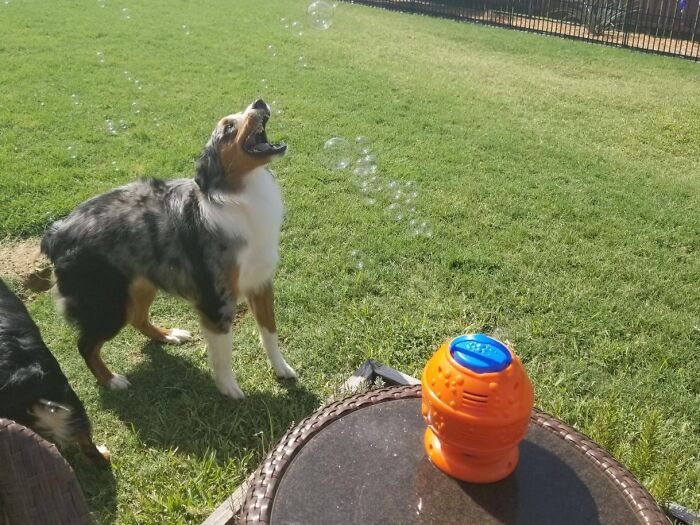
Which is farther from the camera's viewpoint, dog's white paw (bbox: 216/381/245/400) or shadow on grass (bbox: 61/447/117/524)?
dog's white paw (bbox: 216/381/245/400)

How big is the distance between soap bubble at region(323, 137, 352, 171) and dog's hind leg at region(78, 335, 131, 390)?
12.1ft

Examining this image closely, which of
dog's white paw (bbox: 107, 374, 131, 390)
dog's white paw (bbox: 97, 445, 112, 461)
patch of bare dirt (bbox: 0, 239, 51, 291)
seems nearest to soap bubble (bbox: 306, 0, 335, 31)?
patch of bare dirt (bbox: 0, 239, 51, 291)

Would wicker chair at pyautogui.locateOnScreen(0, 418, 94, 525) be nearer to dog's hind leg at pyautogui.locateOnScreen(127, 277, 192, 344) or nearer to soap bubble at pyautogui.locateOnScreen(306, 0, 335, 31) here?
dog's hind leg at pyautogui.locateOnScreen(127, 277, 192, 344)

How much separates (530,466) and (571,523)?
0.27 metres

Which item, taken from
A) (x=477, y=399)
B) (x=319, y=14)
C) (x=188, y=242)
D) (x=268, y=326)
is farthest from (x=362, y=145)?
(x=477, y=399)

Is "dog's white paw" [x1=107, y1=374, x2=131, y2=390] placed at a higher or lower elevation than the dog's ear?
lower

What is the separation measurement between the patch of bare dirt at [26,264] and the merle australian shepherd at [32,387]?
4.64 ft

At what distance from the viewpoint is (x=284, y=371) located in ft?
12.9

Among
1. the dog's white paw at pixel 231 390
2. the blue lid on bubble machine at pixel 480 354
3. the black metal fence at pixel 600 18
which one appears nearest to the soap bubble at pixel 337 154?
the dog's white paw at pixel 231 390

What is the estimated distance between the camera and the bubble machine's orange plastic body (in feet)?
6.51

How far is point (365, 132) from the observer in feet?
26.2

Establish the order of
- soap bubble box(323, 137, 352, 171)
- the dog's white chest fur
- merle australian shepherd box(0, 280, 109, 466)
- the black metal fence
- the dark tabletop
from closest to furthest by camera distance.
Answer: the dark tabletop
merle australian shepherd box(0, 280, 109, 466)
the dog's white chest fur
soap bubble box(323, 137, 352, 171)
the black metal fence

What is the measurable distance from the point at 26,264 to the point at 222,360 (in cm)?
227

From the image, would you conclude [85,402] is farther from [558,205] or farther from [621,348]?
[558,205]
